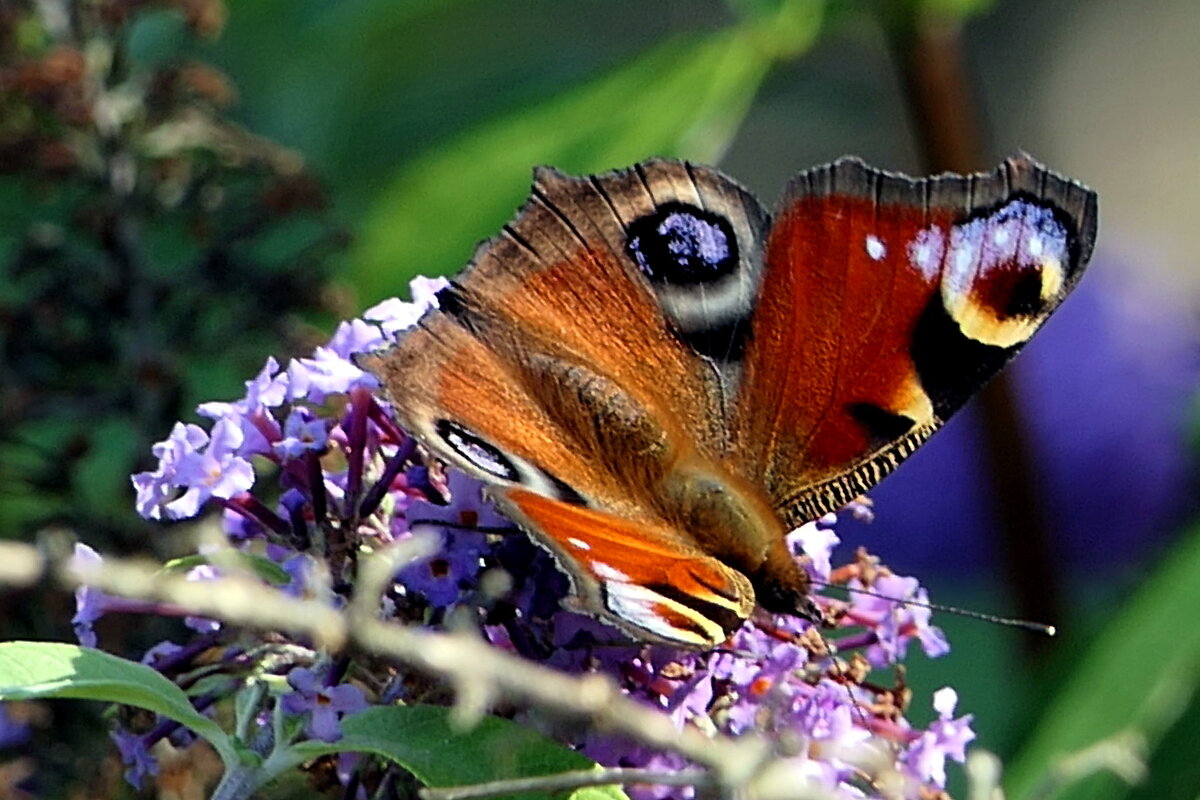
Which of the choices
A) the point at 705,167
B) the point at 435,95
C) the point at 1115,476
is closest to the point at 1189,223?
the point at 1115,476

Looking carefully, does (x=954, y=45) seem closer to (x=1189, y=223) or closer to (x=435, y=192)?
(x=435, y=192)

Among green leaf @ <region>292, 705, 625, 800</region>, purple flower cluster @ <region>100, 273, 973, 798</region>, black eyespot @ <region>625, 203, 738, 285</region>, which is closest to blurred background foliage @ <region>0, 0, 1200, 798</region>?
purple flower cluster @ <region>100, 273, 973, 798</region>

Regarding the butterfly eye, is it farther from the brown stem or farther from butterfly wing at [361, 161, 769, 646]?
the brown stem

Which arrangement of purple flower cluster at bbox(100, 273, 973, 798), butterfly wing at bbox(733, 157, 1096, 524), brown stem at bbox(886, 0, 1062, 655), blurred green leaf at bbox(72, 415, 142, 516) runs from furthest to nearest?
brown stem at bbox(886, 0, 1062, 655), blurred green leaf at bbox(72, 415, 142, 516), butterfly wing at bbox(733, 157, 1096, 524), purple flower cluster at bbox(100, 273, 973, 798)

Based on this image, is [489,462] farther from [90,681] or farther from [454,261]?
[454,261]

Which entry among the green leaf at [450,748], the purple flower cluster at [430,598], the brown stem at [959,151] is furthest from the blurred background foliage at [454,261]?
the green leaf at [450,748]

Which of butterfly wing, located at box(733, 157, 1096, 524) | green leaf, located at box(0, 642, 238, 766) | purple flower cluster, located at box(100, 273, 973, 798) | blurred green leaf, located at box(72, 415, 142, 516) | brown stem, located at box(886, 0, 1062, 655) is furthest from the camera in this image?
brown stem, located at box(886, 0, 1062, 655)

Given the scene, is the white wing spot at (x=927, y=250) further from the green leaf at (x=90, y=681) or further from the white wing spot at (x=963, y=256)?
the green leaf at (x=90, y=681)
